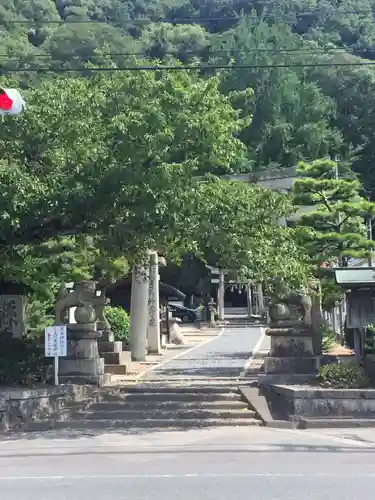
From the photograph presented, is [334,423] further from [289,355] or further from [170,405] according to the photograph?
[170,405]

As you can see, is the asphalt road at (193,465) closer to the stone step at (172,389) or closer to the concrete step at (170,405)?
the concrete step at (170,405)

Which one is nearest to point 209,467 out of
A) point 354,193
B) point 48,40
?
point 354,193

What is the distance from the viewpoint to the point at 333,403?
1538 centimetres

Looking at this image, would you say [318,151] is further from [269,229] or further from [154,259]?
[269,229]

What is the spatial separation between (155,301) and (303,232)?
35.2 ft

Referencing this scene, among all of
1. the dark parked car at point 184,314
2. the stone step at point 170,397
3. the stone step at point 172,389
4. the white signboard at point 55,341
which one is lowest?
the stone step at point 170,397

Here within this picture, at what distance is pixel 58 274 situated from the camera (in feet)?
70.8

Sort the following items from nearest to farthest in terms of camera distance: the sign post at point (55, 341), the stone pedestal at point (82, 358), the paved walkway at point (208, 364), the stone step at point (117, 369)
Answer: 1. the sign post at point (55, 341)
2. the stone pedestal at point (82, 358)
3. the paved walkway at point (208, 364)
4. the stone step at point (117, 369)

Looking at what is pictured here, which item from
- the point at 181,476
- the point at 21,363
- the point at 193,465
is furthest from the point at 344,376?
the point at 21,363

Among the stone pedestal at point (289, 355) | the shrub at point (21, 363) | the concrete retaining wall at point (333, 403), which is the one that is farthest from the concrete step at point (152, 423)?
the stone pedestal at point (289, 355)

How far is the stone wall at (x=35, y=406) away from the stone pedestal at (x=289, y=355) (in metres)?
4.64

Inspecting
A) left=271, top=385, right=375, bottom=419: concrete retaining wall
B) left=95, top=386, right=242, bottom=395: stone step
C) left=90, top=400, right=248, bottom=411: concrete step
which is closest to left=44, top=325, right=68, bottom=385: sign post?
left=90, top=400, right=248, bottom=411: concrete step

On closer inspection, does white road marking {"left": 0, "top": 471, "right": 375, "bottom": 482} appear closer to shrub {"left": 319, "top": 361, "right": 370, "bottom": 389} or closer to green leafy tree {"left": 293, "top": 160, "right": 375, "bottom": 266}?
shrub {"left": 319, "top": 361, "right": 370, "bottom": 389}

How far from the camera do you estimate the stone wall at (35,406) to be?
1538cm
